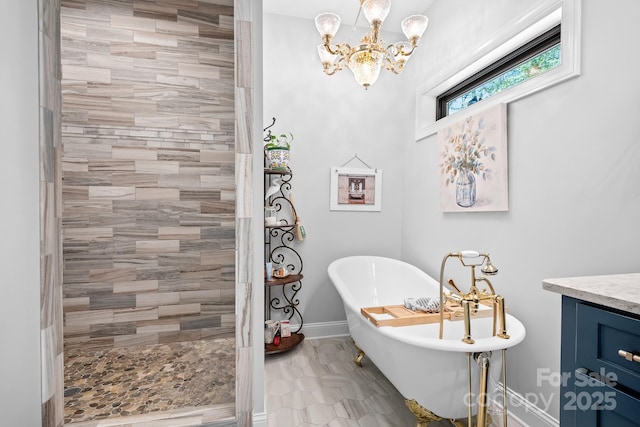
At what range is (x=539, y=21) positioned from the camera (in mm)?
1752

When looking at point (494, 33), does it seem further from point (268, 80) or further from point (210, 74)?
point (210, 74)

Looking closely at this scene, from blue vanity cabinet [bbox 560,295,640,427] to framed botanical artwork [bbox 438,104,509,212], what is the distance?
109 centimetres

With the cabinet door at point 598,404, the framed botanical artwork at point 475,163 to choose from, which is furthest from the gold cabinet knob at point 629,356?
the framed botanical artwork at point 475,163

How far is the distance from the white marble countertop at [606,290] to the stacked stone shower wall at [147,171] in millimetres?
2223

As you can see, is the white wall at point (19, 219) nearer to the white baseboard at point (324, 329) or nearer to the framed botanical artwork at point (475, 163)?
the white baseboard at point (324, 329)

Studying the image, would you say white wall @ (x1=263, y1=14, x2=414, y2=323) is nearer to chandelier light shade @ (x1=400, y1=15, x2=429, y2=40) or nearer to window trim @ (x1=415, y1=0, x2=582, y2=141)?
window trim @ (x1=415, y1=0, x2=582, y2=141)

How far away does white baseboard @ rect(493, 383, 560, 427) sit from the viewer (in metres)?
1.63

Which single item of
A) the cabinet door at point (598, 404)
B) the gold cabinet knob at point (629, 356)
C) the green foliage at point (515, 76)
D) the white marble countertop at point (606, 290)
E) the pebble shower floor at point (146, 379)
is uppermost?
the green foliage at point (515, 76)

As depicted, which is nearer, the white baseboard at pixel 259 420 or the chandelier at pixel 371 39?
the white baseboard at pixel 259 420

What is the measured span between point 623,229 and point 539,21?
1.22 meters

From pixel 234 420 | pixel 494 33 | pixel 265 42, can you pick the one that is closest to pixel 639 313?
pixel 234 420

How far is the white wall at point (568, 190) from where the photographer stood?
1319 mm

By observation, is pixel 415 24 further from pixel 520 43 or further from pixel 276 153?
pixel 276 153

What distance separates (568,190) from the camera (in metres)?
1.56
